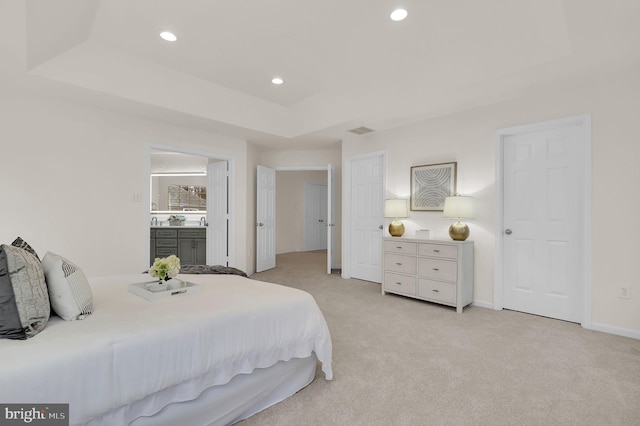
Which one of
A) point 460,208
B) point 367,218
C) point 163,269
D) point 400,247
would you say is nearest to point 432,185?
point 460,208

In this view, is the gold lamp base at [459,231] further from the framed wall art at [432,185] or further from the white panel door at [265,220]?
the white panel door at [265,220]

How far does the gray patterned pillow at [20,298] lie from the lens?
125cm

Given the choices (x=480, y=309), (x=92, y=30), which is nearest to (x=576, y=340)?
(x=480, y=309)

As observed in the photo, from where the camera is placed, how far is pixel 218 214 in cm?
550

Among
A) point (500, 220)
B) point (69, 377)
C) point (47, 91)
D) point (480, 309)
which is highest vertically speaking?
point (47, 91)

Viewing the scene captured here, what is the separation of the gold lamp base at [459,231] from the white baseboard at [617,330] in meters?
1.39

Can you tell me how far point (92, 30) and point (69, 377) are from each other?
312cm

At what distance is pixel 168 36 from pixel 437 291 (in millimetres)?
3898

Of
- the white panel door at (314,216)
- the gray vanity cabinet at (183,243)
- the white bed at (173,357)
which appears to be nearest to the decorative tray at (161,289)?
the white bed at (173,357)

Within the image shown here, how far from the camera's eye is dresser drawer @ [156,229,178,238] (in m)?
6.05

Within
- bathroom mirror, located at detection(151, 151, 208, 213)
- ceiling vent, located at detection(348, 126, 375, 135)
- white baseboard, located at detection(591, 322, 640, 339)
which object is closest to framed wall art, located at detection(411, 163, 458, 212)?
ceiling vent, located at detection(348, 126, 375, 135)

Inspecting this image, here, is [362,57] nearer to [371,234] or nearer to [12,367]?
[371,234]

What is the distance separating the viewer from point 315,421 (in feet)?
5.53

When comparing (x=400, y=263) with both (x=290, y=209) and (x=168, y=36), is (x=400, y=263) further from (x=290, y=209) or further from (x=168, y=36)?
(x=290, y=209)
